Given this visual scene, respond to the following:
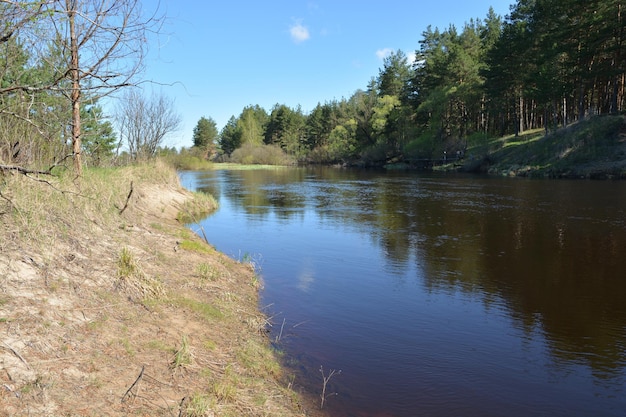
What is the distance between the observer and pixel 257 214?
24.0 metres

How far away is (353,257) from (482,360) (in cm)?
727

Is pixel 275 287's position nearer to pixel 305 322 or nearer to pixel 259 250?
pixel 305 322

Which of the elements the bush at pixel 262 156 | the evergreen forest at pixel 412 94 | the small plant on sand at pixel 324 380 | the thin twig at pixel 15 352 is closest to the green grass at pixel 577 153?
the evergreen forest at pixel 412 94

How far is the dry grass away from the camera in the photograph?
4176 millimetres

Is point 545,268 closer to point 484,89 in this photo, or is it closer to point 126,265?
point 126,265

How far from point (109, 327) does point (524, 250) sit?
1303 cm

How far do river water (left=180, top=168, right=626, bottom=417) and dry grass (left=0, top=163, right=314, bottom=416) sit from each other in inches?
38.6

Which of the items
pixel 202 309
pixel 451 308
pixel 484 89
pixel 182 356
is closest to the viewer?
pixel 182 356

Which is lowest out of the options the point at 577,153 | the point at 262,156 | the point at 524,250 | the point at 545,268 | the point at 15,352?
the point at 545,268

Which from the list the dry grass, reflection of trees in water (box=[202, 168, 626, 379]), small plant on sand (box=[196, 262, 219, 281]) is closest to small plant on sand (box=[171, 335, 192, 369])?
the dry grass

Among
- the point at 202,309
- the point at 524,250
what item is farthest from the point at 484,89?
the point at 202,309

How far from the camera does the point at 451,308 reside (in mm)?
9430

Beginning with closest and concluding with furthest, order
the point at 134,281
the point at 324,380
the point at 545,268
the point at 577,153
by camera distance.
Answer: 1. the point at 324,380
2. the point at 134,281
3. the point at 545,268
4. the point at 577,153

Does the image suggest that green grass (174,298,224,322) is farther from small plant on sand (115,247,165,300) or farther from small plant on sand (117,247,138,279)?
small plant on sand (117,247,138,279)
